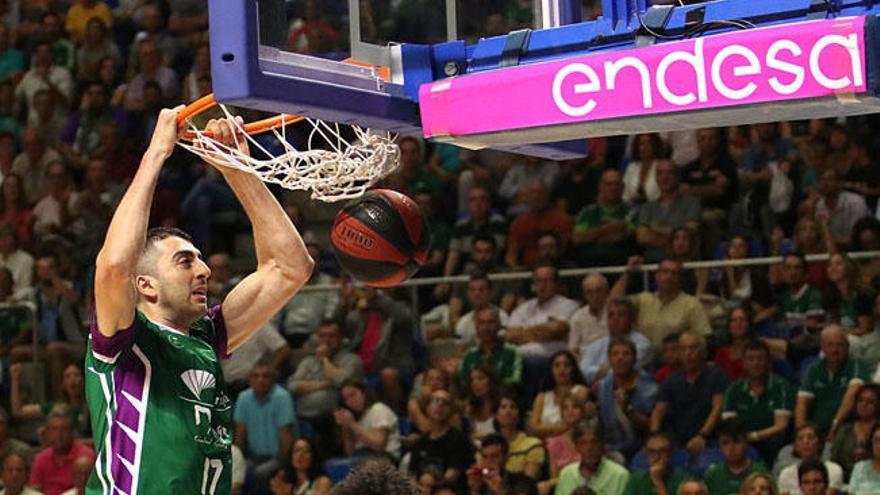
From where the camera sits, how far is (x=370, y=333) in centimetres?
1027

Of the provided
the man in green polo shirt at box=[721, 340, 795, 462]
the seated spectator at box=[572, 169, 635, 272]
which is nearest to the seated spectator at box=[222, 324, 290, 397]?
the seated spectator at box=[572, 169, 635, 272]

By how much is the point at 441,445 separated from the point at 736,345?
5.80 ft

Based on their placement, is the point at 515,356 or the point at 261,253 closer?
the point at 261,253

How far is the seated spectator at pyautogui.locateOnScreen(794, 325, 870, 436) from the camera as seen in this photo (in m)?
8.61

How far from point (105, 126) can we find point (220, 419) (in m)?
7.87

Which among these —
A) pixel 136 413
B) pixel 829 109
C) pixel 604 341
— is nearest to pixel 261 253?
pixel 136 413

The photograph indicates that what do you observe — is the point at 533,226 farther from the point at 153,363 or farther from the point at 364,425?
the point at 153,363

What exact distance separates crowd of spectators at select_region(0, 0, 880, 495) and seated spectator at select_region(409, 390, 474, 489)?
0.04ft

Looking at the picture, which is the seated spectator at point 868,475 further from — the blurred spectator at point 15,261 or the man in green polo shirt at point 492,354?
the blurred spectator at point 15,261

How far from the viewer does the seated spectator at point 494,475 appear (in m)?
8.91

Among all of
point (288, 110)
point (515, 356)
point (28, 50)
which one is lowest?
point (515, 356)

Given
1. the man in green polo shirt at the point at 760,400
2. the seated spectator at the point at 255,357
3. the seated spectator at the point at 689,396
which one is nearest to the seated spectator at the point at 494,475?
the seated spectator at the point at 689,396

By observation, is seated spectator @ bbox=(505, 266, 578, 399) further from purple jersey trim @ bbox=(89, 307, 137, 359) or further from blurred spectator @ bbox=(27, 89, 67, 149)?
purple jersey trim @ bbox=(89, 307, 137, 359)

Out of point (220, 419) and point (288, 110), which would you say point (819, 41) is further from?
point (220, 419)
